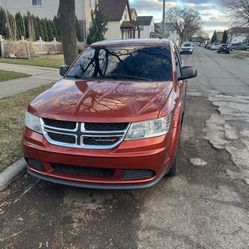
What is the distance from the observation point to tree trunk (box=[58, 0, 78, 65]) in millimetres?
8812

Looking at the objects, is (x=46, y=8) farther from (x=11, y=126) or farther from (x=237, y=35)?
(x=237, y=35)


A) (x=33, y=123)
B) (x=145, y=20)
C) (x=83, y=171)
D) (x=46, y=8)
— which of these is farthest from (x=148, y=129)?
(x=145, y=20)

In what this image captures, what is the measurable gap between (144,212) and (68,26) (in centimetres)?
734

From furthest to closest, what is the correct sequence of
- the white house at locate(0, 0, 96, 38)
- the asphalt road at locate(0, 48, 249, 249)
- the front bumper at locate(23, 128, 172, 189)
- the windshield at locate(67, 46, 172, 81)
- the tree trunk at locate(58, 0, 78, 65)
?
the white house at locate(0, 0, 96, 38), the tree trunk at locate(58, 0, 78, 65), the windshield at locate(67, 46, 172, 81), the front bumper at locate(23, 128, 172, 189), the asphalt road at locate(0, 48, 249, 249)

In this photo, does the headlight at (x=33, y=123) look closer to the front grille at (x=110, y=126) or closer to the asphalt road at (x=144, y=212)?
the front grille at (x=110, y=126)

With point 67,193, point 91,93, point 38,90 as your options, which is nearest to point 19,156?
point 67,193

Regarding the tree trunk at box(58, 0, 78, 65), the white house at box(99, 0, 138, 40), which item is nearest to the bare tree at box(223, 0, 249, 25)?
the white house at box(99, 0, 138, 40)

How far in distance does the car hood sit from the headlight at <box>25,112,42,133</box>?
6 centimetres

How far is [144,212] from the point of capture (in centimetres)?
314

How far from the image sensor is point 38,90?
9.08m

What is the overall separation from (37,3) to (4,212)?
3392cm

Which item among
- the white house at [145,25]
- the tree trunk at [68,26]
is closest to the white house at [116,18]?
the white house at [145,25]

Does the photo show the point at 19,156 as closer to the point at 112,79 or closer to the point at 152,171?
the point at 112,79

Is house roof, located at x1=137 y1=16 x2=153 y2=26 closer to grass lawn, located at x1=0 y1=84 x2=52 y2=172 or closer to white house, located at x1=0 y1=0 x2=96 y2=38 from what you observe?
white house, located at x1=0 y1=0 x2=96 y2=38
